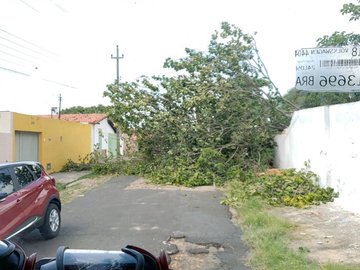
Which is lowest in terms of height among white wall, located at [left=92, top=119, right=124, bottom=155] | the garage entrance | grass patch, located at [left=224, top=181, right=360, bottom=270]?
grass patch, located at [left=224, top=181, right=360, bottom=270]

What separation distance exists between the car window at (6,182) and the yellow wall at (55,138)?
39.8ft

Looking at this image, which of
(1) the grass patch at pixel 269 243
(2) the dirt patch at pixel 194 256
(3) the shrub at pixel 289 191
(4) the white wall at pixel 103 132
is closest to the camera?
(1) the grass patch at pixel 269 243

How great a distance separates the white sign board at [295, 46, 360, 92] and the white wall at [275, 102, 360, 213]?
573mm

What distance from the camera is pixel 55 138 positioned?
78.4 ft

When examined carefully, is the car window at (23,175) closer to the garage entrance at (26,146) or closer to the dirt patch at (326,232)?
the dirt patch at (326,232)

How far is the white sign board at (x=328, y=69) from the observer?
30.7ft

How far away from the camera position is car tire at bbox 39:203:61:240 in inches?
306

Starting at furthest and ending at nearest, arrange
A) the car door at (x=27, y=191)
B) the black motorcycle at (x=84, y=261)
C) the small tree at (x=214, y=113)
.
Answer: the small tree at (x=214, y=113) → the car door at (x=27, y=191) → the black motorcycle at (x=84, y=261)

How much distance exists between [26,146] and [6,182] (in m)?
14.1

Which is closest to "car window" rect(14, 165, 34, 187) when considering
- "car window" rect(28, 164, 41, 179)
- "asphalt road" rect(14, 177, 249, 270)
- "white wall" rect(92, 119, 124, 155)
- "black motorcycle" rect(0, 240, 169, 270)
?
"car window" rect(28, 164, 41, 179)

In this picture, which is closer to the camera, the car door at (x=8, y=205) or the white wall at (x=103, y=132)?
the car door at (x=8, y=205)

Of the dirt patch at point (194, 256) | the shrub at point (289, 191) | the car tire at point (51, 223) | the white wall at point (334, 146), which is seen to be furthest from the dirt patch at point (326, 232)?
the car tire at point (51, 223)

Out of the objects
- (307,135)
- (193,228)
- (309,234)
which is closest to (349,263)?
(309,234)

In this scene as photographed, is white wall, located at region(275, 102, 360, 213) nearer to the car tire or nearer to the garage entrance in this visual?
the car tire
